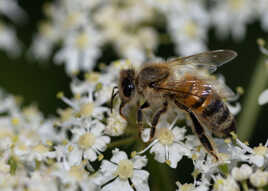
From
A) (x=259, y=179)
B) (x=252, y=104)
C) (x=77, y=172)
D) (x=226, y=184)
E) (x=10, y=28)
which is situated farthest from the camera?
(x=10, y=28)

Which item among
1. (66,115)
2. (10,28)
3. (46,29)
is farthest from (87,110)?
(10,28)

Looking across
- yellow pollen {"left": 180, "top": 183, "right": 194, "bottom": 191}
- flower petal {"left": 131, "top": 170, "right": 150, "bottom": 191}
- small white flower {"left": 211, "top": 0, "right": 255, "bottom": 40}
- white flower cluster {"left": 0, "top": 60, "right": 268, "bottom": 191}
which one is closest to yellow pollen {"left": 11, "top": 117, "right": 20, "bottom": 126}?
white flower cluster {"left": 0, "top": 60, "right": 268, "bottom": 191}

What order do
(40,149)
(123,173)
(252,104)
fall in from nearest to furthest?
1. (123,173)
2. (40,149)
3. (252,104)

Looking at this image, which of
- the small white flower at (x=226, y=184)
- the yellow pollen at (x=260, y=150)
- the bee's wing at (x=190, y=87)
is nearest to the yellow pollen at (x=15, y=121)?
the bee's wing at (x=190, y=87)

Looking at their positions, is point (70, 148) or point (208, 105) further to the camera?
point (70, 148)

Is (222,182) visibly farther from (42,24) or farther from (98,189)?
(42,24)

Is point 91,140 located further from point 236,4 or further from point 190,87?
point 236,4

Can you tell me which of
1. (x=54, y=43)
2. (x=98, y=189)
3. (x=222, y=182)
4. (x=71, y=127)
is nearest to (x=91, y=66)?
(x=54, y=43)
